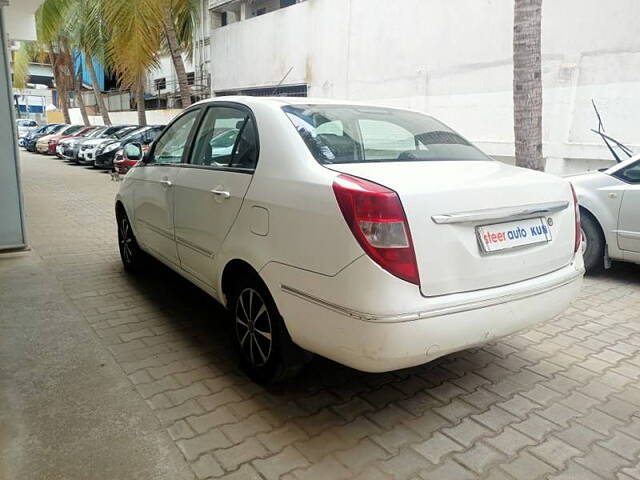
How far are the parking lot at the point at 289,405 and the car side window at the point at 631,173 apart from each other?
4.66ft

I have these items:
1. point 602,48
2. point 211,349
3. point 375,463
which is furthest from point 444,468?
point 602,48

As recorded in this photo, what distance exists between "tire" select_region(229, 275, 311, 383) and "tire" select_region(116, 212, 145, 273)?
224 cm

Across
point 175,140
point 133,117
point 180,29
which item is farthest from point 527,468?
point 133,117

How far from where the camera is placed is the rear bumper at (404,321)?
2.32 meters

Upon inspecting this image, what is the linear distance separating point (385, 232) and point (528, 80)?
5.30 m

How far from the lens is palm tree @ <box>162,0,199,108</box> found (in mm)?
14649

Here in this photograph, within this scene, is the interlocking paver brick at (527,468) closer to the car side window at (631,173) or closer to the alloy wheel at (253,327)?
the alloy wheel at (253,327)

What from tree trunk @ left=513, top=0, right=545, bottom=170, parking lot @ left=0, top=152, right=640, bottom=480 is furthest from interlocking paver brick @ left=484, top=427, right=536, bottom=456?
tree trunk @ left=513, top=0, right=545, bottom=170

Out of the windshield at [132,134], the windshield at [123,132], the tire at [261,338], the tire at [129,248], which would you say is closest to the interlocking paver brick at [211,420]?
the tire at [261,338]

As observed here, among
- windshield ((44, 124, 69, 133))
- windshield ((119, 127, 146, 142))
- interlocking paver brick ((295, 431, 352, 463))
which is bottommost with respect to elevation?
interlocking paver brick ((295, 431, 352, 463))

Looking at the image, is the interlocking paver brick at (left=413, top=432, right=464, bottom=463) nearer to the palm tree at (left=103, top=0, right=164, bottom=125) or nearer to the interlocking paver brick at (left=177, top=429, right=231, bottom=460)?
the interlocking paver brick at (left=177, top=429, right=231, bottom=460)

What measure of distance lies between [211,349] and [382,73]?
12.2 meters

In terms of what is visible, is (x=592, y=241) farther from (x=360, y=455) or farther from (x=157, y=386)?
(x=157, y=386)

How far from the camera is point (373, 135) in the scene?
3.29 metres
